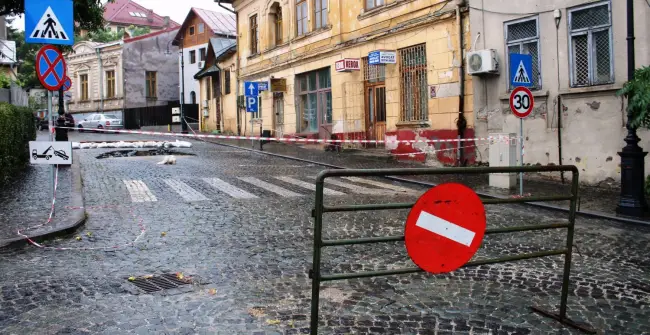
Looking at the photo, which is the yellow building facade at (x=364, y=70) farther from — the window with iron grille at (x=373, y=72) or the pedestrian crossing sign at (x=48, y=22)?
the pedestrian crossing sign at (x=48, y=22)

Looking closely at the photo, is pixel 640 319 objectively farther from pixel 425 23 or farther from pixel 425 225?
pixel 425 23

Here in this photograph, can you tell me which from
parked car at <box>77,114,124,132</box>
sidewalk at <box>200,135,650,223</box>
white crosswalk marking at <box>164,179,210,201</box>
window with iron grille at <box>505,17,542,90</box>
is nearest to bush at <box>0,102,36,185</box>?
white crosswalk marking at <box>164,179,210,201</box>

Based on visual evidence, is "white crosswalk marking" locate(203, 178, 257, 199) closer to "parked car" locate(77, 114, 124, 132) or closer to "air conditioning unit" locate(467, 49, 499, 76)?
"air conditioning unit" locate(467, 49, 499, 76)

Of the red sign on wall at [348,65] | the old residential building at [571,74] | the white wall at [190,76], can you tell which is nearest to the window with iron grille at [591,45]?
the old residential building at [571,74]

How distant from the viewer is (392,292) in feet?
16.4

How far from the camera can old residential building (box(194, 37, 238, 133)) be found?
112 ft

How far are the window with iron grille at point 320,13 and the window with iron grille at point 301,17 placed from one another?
102 cm

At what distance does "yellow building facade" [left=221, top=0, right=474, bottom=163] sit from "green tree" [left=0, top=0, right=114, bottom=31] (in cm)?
829

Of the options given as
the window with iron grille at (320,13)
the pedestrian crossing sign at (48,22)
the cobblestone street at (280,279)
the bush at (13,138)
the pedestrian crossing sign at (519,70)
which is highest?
the window with iron grille at (320,13)

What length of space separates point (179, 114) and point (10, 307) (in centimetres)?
3755

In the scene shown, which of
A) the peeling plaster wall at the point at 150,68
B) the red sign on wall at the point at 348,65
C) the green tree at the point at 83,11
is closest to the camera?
the green tree at the point at 83,11

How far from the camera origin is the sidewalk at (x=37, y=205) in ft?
23.8

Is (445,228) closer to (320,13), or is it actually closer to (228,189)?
(228,189)

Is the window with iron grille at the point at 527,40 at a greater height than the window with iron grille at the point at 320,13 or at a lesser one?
lesser
